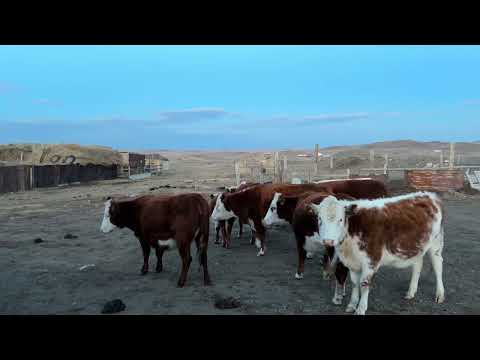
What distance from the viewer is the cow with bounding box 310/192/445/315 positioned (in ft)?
18.4

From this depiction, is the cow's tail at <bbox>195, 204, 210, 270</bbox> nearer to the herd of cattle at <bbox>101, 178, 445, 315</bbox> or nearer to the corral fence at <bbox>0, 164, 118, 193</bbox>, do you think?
the herd of cattle at <bbox>101, 178, 445, 315</bbox>

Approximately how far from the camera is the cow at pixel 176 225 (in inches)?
283

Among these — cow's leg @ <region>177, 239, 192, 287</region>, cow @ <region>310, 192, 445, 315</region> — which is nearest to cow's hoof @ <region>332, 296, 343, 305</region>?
cow @ <region>310, 192, 445, 315</region>

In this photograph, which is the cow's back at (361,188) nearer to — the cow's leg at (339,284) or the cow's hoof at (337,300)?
the cow's leg at (339,284)

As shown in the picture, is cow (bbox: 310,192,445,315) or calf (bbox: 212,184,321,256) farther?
calf (bbox: 212,184,321,256)

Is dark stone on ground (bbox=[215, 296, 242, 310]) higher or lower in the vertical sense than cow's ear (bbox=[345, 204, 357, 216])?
lower

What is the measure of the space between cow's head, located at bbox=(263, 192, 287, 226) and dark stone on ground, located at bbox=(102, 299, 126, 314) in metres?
4.00

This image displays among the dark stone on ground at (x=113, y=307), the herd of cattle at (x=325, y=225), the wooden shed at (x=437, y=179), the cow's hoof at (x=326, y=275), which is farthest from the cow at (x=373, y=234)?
the wooden shed at (x=437, y=179)

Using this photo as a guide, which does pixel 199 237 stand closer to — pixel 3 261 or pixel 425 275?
pixel 425 275

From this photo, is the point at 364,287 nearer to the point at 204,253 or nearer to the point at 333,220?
the point at 333,220

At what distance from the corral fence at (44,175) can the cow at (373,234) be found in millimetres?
24275
